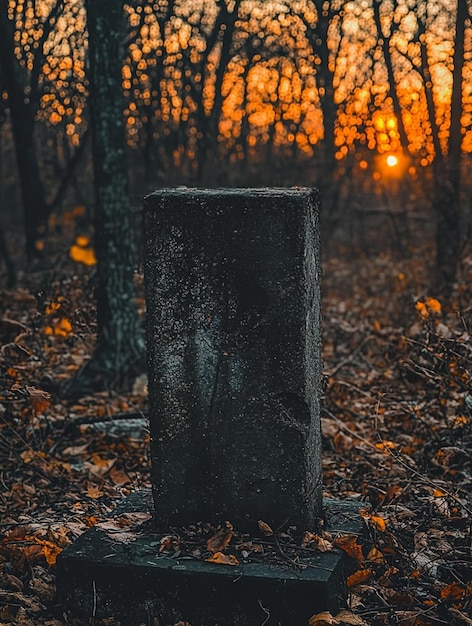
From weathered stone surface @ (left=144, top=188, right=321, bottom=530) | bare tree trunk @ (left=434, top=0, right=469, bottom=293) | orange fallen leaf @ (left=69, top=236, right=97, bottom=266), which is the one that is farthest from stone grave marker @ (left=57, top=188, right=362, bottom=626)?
orange fallen leaf @ (left=69, top=236, right=97, bottom=266)

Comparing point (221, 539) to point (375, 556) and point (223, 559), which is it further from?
point (375, 556)

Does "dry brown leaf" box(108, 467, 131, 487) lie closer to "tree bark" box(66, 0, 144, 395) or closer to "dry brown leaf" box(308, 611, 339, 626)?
"tree bark" box(66, 0, 144, 395)

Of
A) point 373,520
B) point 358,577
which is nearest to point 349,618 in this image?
point 358,577

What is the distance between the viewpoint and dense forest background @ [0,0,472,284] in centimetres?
1324

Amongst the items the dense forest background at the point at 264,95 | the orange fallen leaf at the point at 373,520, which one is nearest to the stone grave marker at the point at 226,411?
the orange fallen leaf at the point at 373,520

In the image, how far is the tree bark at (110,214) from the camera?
746 cm

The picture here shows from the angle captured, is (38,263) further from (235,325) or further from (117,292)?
(235,325)

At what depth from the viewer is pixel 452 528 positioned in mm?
4523

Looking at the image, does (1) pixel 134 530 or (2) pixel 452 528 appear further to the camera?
(2) pixel 452 528

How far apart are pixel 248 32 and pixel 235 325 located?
605 inches

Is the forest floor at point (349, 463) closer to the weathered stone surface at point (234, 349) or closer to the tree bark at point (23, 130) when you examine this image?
the weathered stone surface at point (234, 349)

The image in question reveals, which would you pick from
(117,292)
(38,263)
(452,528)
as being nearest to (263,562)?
(452,528)

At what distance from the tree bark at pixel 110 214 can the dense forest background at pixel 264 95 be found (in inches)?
80.9

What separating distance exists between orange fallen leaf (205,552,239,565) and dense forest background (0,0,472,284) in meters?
7.21
